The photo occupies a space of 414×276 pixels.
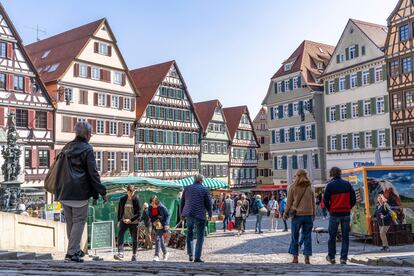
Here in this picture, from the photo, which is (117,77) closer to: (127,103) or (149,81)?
(127,103)

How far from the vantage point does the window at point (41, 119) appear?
1485 inches

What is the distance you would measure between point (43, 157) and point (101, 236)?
25.3 meters

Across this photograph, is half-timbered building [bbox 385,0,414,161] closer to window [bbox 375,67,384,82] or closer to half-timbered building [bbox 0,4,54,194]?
window [bbox 375,67,384,82]

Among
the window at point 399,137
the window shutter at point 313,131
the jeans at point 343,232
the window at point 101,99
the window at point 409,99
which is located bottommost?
the jeans at point 343,232

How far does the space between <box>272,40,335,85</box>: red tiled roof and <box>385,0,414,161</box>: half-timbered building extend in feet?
33.4

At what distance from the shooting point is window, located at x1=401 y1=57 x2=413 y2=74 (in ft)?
118

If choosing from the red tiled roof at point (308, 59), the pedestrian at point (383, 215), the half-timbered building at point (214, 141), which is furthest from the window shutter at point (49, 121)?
the pedestrian at point (383, 215)

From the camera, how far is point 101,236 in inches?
558

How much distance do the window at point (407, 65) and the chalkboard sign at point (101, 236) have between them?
2783cm

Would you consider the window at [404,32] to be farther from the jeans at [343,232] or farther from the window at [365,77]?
the jeans at [343,232]

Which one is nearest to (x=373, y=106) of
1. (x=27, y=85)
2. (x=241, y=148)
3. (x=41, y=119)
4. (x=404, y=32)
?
(x=404, y=32)

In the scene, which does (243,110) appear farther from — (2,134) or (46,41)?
(2,134)

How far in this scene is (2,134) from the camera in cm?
3306

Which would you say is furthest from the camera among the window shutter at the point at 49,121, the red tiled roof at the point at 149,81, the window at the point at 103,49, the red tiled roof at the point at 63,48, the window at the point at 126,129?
the red tiled roof at the point at 149,81
